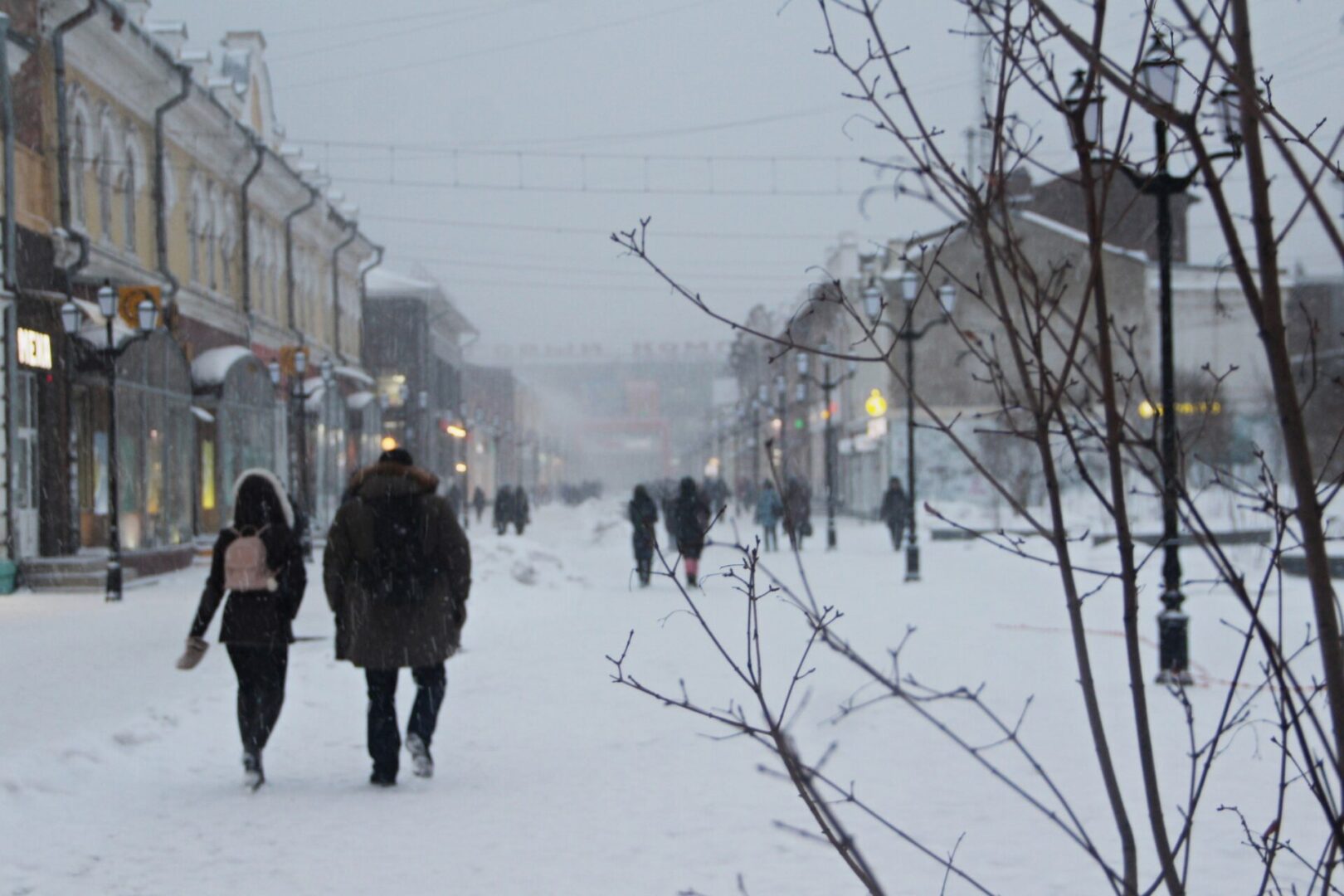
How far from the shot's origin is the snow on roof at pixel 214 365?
83.9 feet

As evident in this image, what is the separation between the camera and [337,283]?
41562mm

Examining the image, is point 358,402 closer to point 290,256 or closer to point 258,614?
point 290,256

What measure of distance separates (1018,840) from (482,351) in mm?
133511

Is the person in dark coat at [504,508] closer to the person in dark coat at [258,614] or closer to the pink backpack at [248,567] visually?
the person in dark coat at [258,614]

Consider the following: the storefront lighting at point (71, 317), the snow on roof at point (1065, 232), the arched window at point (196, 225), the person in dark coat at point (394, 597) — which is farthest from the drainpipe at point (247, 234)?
the person in dark coat at point (394, 597)

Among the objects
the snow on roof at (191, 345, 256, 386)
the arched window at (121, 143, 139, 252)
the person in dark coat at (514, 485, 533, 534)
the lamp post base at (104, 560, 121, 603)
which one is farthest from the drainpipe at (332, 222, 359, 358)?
the lamp post base at (104, 560, 121, 603)

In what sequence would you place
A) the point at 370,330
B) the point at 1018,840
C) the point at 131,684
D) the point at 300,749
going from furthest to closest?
the point at 370,330, the point at 131,684, the point at 300,749, the point at 1018,840

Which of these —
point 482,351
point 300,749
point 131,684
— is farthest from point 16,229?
point 482,351

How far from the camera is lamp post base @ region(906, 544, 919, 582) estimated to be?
66.4 ft

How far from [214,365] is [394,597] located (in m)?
20.3

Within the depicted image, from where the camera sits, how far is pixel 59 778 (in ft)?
23.1

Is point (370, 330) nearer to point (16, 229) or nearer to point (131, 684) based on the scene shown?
point (16, 229)

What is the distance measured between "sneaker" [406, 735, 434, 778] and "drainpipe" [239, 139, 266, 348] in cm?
2481

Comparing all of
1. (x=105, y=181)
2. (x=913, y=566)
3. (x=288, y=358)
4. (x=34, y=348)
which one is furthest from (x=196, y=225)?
(x=913, y=566)
